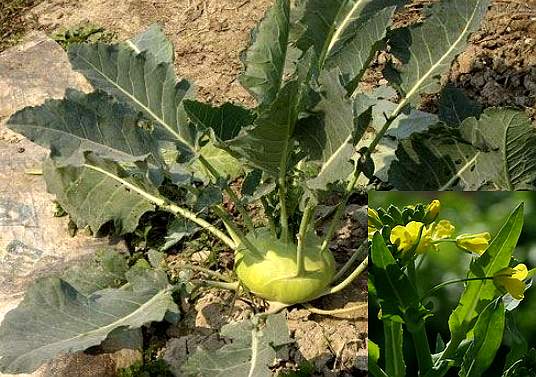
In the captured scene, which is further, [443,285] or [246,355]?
[246,355]

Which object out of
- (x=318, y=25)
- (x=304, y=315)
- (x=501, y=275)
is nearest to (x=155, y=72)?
(x=318, y=25)

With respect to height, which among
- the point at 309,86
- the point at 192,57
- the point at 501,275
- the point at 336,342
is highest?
the point at 309,86

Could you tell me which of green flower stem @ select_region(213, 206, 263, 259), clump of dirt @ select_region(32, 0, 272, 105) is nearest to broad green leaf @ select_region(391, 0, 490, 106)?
green flower stem @ select_region(213, 206, 263, 259)

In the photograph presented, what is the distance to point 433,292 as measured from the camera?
54.0 inches

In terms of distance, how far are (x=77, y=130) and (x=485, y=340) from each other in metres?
1.13

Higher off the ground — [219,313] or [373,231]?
[373,231]

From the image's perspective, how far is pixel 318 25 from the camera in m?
2.09

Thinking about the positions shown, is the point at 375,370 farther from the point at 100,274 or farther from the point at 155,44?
the point at 155,44

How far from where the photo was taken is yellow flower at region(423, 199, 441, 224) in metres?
1.36

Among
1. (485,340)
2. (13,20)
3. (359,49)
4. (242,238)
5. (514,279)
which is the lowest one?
(242,238)

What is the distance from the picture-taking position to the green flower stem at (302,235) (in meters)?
2.02

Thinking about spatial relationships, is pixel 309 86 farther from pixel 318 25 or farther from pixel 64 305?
pixel 64 305

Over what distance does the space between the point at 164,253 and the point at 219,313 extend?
1.12 feet

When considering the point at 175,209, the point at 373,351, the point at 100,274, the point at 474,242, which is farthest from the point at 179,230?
the point at 474,242
